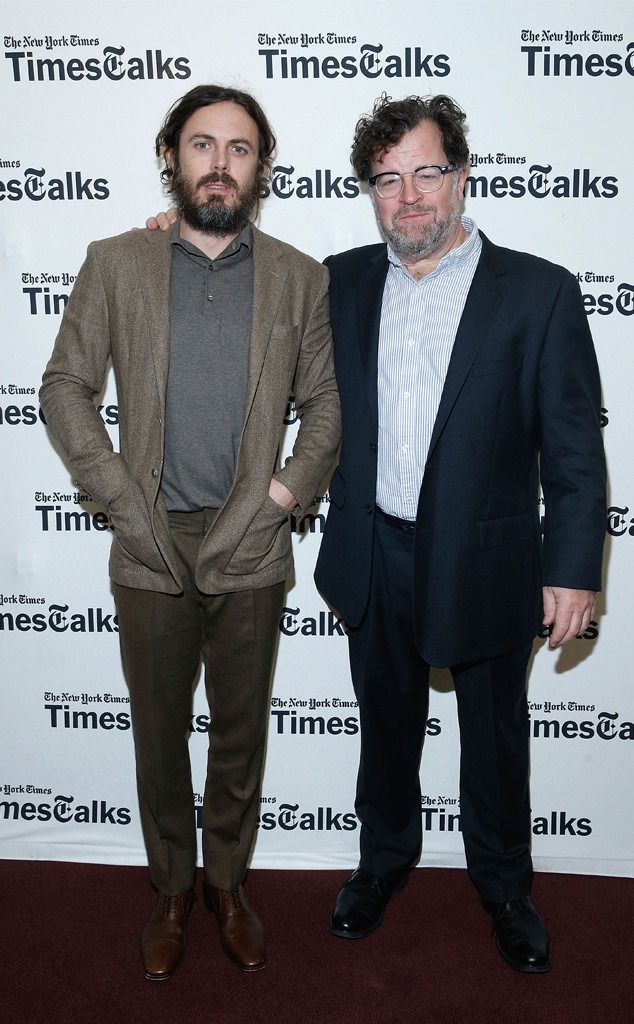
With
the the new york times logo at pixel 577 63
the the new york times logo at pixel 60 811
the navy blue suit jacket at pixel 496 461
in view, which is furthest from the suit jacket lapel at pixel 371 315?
the the new york times logo at pixel 60 811

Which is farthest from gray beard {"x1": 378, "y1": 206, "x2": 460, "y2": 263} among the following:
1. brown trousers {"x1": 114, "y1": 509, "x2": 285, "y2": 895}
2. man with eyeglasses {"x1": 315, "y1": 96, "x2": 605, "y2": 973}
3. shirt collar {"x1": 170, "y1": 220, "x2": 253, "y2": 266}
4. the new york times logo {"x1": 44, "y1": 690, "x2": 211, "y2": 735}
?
the new york times logo {"x1": 44, "y1": 690, "x2": 211, "y2": 735}

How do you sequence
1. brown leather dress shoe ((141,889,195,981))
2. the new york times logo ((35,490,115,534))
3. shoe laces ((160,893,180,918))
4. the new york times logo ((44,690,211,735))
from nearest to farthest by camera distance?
1. brown leather dress shoe ((141,889,195,981))
2. shoe laces ((160,893,180,918))
3. the new york times logo ((35,490,115,534))
4. the new york times logo ((44,690,211,735))

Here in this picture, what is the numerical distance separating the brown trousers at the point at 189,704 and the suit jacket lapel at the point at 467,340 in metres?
0.67

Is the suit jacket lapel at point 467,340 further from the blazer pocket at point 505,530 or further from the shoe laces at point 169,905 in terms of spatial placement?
the shoe laces at point 169,905

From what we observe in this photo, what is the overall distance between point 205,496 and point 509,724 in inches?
43.0

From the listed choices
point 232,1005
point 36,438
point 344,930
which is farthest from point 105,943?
point 36,438


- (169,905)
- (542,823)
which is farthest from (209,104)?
(542,823)

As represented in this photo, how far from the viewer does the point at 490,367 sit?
223 centimetres

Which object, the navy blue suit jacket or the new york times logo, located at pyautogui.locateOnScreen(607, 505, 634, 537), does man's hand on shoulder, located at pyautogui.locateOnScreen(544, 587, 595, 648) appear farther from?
the new york times logo, located at pyautogui.locateOnScreen(607, 505, 634, 537)

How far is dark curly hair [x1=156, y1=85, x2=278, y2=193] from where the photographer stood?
2.31 m

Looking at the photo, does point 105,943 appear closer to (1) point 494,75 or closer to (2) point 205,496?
(2) point 205,496

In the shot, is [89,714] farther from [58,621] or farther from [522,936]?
[522,936]

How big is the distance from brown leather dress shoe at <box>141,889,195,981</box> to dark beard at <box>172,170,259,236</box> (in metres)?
1.88

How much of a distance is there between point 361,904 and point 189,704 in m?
0.82
